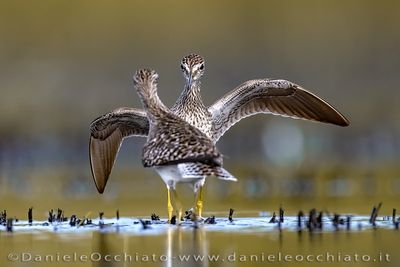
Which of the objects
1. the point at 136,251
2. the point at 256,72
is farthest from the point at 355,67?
the point at 136,251

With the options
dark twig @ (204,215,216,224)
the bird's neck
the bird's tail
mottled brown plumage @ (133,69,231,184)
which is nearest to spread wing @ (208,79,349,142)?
the bird's neck

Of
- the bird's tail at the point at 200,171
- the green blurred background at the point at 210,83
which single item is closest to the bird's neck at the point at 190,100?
the green blurred background at the point at 210,83

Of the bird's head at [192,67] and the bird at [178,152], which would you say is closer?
the bird at [178,152]

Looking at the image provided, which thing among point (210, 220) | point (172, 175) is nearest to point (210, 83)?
point (210, 220)

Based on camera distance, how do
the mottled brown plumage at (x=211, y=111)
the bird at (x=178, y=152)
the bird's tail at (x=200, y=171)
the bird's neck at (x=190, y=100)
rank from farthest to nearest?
1. the mottled brown plumage at (x=211, y=111)
2. the bird's neck at (x=190, y=100)
3. the bird at (x=178, y=152)
4. the bird's tail at (x=200, y=171)

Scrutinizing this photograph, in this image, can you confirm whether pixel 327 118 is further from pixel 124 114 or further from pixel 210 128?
pixel 124 114

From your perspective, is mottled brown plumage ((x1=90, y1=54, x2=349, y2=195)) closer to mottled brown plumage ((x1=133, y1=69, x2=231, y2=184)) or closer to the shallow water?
mottled brown plumage ((x1=133, y1=69, x2=231, y2=184))

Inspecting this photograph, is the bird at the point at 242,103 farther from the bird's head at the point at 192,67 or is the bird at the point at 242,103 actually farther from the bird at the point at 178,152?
the bird at the point at 178,152
